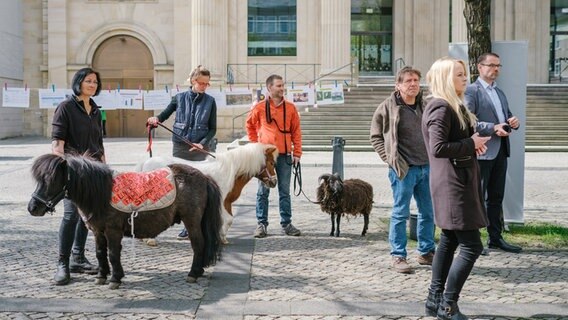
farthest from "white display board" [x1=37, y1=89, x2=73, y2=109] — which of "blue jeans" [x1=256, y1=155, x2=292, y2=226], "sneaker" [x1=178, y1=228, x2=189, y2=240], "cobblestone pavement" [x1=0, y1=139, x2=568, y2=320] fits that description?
"blue jeans" [x1=256, y1=155, x2=292, y2=226]

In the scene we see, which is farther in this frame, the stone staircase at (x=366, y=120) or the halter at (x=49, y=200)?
the stone staircase at (x=366, y=120)

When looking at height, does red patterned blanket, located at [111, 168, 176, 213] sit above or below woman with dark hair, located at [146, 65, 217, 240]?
below

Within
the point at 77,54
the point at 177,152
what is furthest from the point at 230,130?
the point at 177,152

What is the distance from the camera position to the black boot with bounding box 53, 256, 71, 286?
661 centimetres

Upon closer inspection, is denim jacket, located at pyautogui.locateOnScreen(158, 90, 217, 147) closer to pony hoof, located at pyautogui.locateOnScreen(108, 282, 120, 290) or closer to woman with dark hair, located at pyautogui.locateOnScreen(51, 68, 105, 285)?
woman with dark hair, located at pyautogui.locateOnScreen(51, 68, 105, 285)

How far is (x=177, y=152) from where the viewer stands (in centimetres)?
906

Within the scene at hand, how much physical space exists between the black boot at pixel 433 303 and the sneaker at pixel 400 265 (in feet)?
4.78

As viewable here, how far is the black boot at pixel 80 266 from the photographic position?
7074 millimetres

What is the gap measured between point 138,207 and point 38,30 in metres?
30.3

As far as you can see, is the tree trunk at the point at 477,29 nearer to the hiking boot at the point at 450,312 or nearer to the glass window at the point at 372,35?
the hiking boot at the point at 450,312

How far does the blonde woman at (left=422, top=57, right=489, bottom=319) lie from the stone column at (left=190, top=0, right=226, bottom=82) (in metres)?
25.8

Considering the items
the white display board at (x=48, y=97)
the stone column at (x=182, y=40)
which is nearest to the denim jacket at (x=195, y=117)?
the white display board at (x=48, y=97)

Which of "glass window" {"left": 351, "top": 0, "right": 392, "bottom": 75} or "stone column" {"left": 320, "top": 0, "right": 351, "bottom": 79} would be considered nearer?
"stone column" {"left": 320, "top": 0, "right": 351, "bottom": 79}

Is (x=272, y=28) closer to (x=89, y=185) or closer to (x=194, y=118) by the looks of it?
(x=194, y=118)
